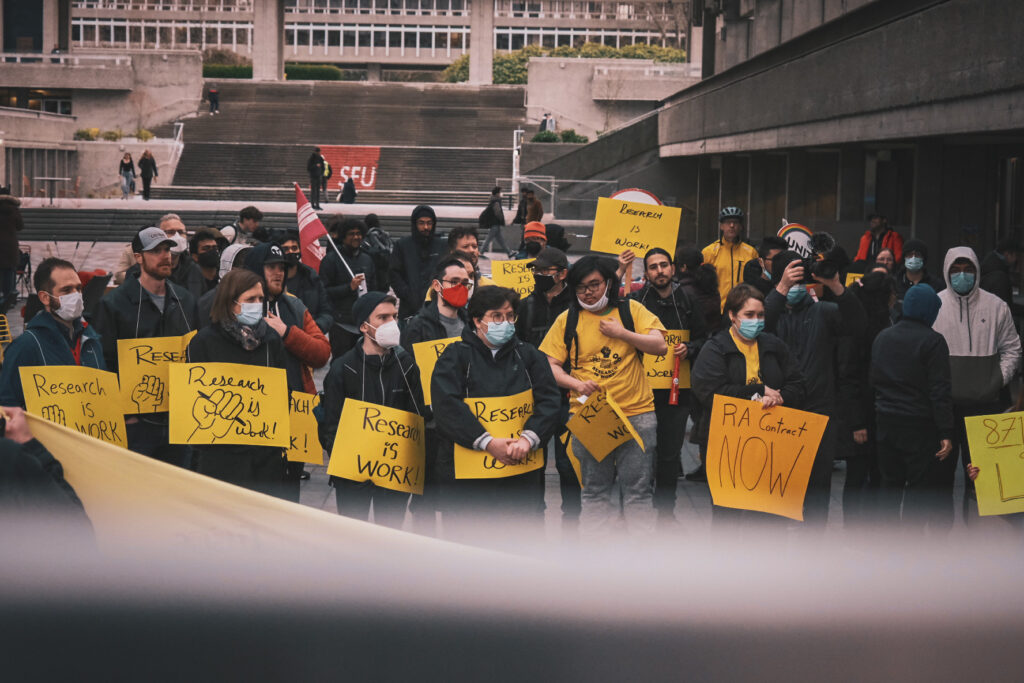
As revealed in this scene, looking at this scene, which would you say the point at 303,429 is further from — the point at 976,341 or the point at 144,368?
the point at 976,341

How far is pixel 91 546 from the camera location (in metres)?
3.25

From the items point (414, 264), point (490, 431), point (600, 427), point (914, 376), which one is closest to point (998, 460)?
point (914, 376)

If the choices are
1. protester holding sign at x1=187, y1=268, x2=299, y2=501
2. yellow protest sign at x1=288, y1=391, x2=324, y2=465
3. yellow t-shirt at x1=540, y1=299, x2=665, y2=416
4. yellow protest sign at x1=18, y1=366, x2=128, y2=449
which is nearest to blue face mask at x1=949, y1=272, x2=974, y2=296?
yellow t-shirt at x1=540, y1=299, x2=665, y2=416

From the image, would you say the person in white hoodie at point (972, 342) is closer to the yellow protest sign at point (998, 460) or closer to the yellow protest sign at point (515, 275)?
the yellow protest sign at point (998, 460)

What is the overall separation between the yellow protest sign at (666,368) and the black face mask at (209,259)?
331 centimetres

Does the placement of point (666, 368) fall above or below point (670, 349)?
below

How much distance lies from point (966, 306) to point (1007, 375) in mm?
485

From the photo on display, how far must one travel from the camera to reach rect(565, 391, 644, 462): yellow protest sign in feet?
21.3

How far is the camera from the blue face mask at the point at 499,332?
19.1 ft

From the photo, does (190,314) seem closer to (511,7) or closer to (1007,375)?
(1007,375)

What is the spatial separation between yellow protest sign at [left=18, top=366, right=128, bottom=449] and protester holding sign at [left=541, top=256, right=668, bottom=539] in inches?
89.5

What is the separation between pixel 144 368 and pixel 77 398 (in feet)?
1.98

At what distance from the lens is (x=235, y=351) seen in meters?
5.97

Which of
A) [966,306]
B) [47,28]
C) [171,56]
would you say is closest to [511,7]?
[47,28]
